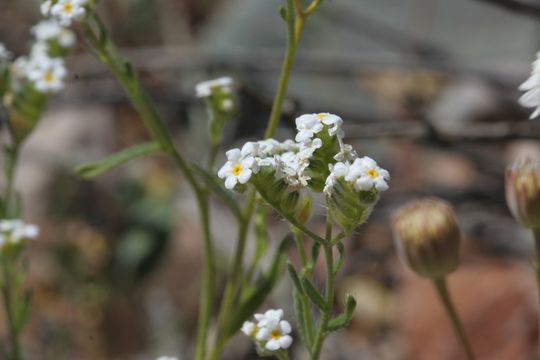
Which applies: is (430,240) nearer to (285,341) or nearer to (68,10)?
(285,341)

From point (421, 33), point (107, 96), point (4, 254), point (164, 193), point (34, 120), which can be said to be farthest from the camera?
point (421, 33)

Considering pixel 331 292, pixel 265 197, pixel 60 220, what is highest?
pixel 265 197

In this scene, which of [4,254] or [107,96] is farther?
[107,96]

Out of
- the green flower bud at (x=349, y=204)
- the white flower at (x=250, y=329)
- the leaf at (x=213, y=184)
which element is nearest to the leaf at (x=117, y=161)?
the leaf at (x=213, y=184)

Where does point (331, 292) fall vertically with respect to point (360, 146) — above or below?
above

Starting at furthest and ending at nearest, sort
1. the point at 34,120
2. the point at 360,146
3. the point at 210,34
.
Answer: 1. the point at 210,34
2. the point at 360,146
3. the point at 34,120

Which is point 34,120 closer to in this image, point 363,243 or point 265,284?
point 265,284

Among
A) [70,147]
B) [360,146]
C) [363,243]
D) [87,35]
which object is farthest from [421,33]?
[87,35]
